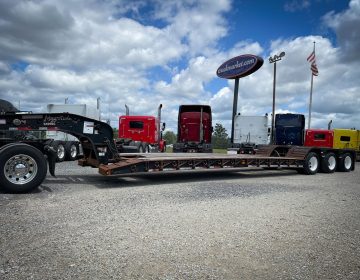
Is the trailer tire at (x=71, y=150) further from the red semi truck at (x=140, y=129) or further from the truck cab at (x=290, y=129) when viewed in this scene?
the truck cab at (x=290, y=129)

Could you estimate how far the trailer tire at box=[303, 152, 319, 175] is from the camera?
12867mm

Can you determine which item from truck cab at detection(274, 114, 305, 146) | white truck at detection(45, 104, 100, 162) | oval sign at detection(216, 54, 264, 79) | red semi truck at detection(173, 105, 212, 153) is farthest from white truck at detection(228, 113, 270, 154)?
white truck at detection(45, 104, 100, 162)

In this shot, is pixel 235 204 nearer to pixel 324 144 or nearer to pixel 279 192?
pixel 279 192

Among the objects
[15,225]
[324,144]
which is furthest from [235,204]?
[324,144]

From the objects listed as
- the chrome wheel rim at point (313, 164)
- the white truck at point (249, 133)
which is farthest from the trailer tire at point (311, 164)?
the white truck at point (249, 133)

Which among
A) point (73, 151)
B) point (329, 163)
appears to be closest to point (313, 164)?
point (329, 163)

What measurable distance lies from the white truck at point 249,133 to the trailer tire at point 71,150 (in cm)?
963

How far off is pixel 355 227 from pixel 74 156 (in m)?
13.3

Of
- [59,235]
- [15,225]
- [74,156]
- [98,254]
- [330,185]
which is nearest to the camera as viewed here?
[98,254]

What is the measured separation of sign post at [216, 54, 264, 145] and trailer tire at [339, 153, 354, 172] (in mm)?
10616

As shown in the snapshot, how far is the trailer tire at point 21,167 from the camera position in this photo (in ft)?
22.2

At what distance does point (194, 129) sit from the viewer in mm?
18266

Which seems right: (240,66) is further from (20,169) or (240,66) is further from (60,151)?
(20,169)

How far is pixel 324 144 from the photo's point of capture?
24453mm
